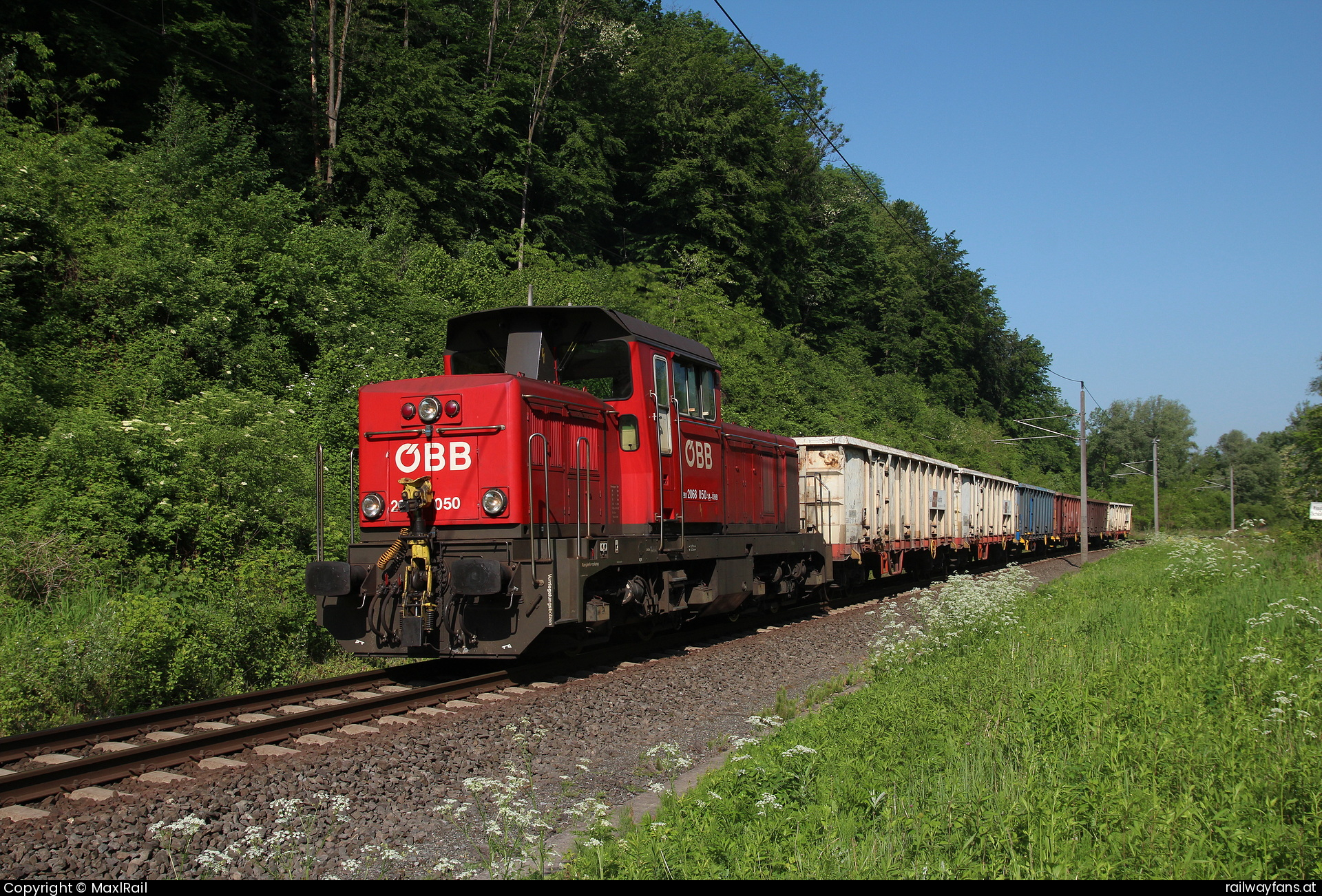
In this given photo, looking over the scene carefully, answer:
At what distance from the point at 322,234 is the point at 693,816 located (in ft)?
58.1

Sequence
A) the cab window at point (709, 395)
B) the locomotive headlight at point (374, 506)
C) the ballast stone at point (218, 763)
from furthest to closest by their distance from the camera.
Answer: the cab window at point (709, 395) → the locomotive headlight at point (374, 506) → the ballast stone at point (218, 763)

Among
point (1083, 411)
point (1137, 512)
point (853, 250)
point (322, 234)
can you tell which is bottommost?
point (1137, 512)

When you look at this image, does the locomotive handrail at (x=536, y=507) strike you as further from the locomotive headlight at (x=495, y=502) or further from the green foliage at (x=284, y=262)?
the green foliage at (x=284, y=262)

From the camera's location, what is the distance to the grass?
3744mm

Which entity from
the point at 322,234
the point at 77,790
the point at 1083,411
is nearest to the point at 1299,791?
the point at 77,790

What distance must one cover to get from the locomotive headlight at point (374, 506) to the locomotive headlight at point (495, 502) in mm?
1271

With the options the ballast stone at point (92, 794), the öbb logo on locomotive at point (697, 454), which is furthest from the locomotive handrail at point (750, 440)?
the ballast stone at point (92, 794)

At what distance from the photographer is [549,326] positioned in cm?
973

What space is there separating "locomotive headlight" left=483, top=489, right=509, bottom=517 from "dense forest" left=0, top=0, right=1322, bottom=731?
2.94 meters

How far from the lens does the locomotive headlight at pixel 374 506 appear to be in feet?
28.5

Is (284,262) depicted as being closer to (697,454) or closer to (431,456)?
(431,456)

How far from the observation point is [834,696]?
8250mm

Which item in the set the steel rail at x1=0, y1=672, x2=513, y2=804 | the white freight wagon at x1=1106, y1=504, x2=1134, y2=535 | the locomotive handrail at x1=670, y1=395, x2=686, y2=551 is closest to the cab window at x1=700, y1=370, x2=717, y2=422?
the locomotive handrail at x1=670, y1=395, x2=686, y2=551

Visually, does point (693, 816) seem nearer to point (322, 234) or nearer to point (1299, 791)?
point (1299, 791)
